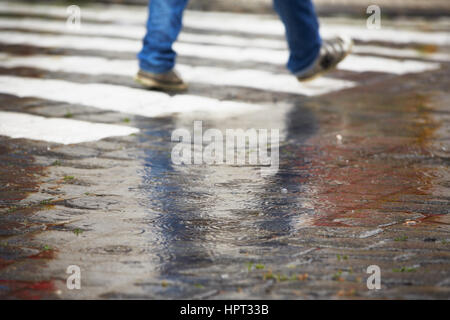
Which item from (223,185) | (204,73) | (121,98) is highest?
(204,73)

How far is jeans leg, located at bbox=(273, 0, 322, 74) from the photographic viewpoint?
6641mm

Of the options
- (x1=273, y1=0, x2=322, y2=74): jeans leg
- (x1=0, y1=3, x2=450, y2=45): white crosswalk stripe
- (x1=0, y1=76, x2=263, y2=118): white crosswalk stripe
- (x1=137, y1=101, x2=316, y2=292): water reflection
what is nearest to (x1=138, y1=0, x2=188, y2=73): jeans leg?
(x1=0, y1=76, x2=263, y2=118): white crosswalk stripe

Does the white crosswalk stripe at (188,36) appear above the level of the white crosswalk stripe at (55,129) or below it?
above

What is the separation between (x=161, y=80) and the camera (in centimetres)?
691

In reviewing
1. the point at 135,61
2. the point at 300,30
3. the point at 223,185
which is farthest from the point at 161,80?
the point at 223,185

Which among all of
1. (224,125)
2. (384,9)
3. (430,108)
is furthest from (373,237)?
(384,9)

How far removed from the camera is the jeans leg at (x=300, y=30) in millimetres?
6641

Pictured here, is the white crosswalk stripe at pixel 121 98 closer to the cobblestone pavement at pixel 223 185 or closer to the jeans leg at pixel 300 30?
the cobblestone pavement at pixel 223 185

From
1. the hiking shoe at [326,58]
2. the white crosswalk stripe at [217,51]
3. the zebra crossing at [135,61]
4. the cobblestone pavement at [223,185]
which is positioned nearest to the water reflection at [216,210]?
the cobblestone pavement at [223,185]

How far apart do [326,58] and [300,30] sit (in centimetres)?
37

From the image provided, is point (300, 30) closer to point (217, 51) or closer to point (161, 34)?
point (161, 34)

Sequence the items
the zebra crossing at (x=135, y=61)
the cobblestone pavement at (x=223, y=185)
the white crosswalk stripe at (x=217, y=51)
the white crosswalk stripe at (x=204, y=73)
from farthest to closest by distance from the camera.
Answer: the white crosswalk stripe at (x=217, y=51) < the white crosswalk stripe at (x=204, y=73) < the zebra crossing at (x=135, y=61) < the cobblestone pavement at (x=223, y=185)

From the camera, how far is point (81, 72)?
7664 mm

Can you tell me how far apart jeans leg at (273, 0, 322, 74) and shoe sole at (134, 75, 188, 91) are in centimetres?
83
